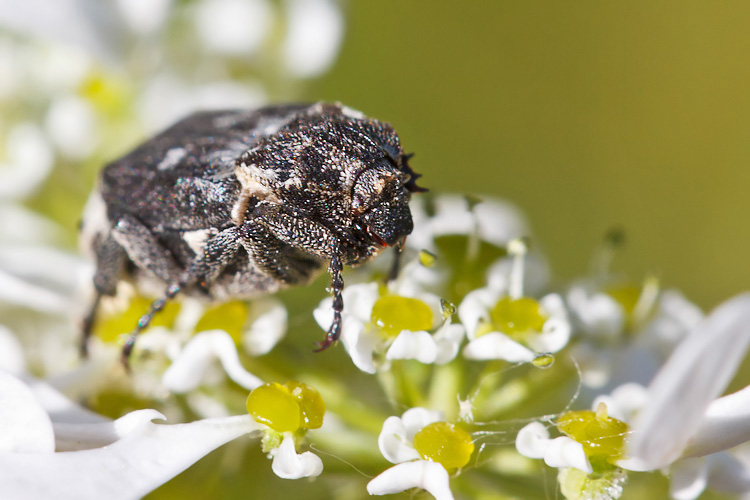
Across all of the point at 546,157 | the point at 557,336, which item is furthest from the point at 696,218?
the point at 557,336

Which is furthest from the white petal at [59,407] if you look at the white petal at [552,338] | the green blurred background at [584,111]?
the green blurred background at [584,111]

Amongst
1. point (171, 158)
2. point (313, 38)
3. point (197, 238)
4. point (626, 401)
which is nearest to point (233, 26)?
point (313, 38)

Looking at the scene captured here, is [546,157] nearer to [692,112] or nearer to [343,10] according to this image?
[692,112]

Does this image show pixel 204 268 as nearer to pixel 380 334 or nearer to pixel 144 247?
pixel 144 247

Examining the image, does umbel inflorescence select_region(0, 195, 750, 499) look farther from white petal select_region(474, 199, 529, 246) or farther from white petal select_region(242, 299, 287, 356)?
white petal select_region(474, 199, 529, 246)

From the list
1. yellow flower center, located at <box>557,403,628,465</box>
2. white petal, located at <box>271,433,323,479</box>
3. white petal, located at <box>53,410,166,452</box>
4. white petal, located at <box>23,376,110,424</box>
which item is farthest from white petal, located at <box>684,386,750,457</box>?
white petal, located at <box>23,376,110,424</box>

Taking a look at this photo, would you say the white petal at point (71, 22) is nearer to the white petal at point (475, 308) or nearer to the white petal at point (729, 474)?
the white petal at point (475, 308)
